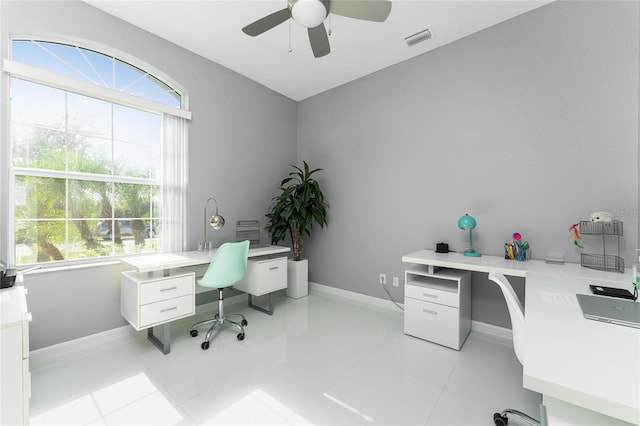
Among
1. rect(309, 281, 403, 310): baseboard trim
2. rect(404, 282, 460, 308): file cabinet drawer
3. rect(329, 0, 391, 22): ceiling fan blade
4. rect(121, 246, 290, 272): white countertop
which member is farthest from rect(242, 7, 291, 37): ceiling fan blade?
rect(309, 281, 403, 310): baseboard trim

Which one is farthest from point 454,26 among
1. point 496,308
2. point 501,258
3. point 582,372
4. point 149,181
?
point 149,181

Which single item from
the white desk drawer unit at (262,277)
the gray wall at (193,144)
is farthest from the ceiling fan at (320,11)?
the white desk drawer unit at (262,277)

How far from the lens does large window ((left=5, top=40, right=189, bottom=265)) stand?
2123 millimetres

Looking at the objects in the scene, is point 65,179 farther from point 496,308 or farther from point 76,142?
point 496,308

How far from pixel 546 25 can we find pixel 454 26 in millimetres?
754

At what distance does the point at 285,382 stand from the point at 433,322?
4.70ft

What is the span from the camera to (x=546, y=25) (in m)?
2.35

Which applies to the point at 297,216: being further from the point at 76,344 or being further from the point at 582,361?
the point at 582,361

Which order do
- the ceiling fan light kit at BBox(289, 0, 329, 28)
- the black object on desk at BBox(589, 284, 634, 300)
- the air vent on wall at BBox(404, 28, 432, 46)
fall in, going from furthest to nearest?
the air vent on wall at BBox(404, 28, 432, 46), the ceiling fan light kit at BBox(289, 0, 329, 28), the black object on desk at BBox(589, 284, 634, 300)

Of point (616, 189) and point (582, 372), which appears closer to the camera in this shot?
point (582, 372)

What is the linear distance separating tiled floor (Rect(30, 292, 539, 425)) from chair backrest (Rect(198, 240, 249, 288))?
22.4 inches

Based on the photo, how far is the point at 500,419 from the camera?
4.96ft

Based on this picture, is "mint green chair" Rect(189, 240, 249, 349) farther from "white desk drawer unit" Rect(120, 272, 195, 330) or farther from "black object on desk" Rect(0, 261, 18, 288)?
"black object on desk" Rect(0, 261, 18, 288)

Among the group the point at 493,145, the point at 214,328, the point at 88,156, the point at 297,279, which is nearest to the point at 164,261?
the point at 214,328
